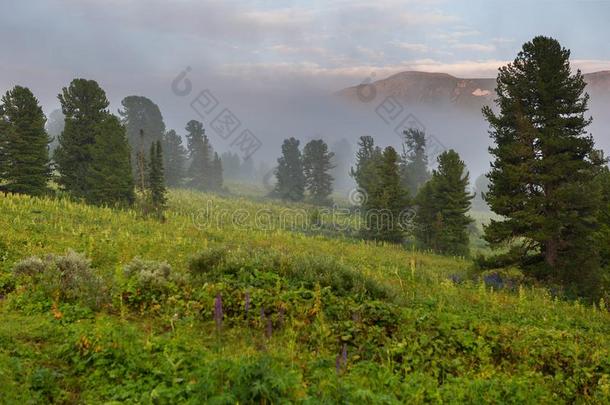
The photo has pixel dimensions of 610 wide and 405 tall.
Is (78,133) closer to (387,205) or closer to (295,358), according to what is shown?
(387,205)

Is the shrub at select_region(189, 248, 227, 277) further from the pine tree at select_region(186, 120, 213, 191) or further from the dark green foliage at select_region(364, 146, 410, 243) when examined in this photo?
the pine tree at select_region(186, 120, 213, 191)

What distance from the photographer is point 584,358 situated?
21.4ft

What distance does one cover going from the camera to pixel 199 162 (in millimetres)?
82000

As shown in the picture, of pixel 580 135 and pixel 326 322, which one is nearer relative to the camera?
pixel 326 322

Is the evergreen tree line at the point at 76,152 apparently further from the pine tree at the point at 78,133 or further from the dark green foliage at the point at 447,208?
the dark green foliage at the point at 447,208

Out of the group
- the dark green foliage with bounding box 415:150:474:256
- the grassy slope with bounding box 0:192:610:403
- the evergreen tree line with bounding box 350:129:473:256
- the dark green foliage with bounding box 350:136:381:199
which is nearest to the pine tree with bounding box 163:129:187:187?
the dark green foliage with bounding box 350:136:381:199

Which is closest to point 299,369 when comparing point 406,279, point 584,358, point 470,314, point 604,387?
point 604,387

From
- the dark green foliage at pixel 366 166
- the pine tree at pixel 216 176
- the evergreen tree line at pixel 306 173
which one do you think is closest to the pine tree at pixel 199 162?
the pine tree at pixel 216 176

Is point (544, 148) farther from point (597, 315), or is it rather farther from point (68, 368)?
point (68, 368)

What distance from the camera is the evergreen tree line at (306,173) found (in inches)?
2832

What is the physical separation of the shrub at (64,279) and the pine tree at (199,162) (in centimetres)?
7273

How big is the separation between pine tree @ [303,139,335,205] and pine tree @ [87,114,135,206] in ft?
142

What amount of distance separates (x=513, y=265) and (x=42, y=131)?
31556 millimetres

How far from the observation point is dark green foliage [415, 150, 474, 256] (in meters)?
30.5
